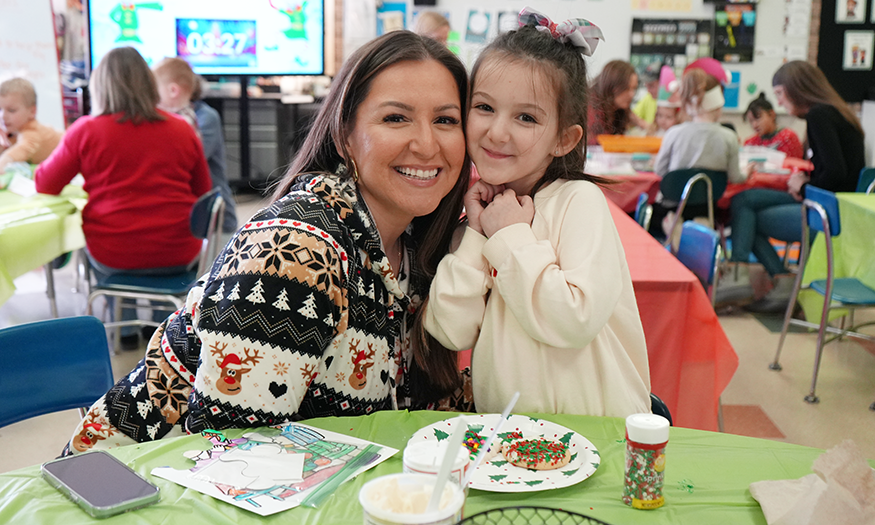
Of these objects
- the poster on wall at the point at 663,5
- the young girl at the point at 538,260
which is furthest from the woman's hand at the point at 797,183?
the young girl at the point at 538,260

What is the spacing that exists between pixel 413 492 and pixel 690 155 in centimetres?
426

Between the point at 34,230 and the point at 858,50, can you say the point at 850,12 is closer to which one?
the point at 858,50

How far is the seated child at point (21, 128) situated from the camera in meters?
3.94

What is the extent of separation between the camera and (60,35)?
22.3ft

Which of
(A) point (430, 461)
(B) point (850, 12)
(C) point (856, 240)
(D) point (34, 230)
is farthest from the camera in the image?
(B) point (850, 12)

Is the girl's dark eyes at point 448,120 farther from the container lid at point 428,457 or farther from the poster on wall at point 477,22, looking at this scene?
the poster on wall at point 477,22

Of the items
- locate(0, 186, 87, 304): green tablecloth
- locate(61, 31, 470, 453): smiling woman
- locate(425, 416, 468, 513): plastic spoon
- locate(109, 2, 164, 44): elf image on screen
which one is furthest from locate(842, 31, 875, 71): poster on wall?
locate(425, 416, 468, 513): plastic spoon

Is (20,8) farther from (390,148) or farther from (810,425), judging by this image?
(810,425)

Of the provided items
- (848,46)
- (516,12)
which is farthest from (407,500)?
(848,46)

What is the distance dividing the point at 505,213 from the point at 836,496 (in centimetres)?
66

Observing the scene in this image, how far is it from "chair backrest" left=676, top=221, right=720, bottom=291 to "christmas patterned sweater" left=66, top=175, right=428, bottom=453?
58.7 inches

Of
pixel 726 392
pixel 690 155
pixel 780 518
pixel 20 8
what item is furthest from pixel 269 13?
pixel 780 518

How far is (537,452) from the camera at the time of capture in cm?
105

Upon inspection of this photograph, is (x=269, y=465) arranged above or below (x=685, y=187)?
below
